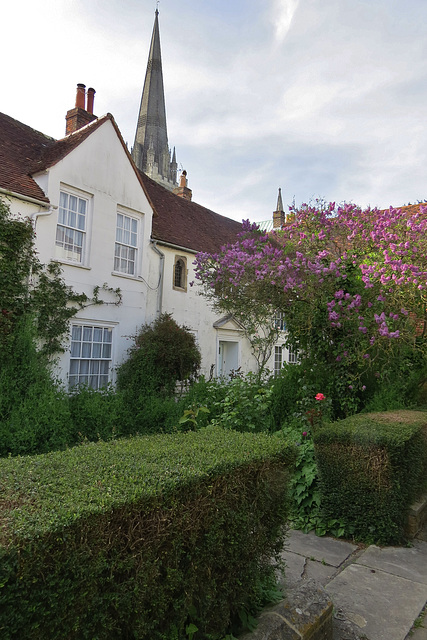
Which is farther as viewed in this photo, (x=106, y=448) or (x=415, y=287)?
(x=415, y=287)

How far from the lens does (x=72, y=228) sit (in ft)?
38.1

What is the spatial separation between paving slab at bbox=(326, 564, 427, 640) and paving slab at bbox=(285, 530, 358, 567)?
0.30m

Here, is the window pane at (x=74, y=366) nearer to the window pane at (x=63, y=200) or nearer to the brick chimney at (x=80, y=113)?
the window pane at (x=63, y=200)

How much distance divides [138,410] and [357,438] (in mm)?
6258

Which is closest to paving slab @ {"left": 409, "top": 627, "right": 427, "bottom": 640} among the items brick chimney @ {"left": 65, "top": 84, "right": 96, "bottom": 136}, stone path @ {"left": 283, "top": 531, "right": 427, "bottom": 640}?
stone path @ {"left": 283, "top": 531, "right": 427, "bottom": 640}

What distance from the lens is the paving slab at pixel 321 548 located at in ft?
14.4

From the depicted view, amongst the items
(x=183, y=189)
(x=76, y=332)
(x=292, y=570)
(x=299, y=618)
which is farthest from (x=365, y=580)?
(x=183, y=189)

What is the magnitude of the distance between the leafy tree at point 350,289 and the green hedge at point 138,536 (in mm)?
4271

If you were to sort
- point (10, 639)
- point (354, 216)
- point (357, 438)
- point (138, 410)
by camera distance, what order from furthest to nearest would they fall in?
point (138, 410), point (354, 216), point (357, 438), point (10, 639)

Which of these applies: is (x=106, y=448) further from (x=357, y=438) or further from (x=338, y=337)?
(x=338, y=337)

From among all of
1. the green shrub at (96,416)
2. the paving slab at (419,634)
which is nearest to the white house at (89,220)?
the green shrub at (96,416)

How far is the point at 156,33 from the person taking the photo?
181 feet

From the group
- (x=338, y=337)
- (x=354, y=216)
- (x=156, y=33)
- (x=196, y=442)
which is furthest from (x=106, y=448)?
(x=156, y=33)

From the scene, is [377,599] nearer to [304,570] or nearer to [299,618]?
[304,570]
